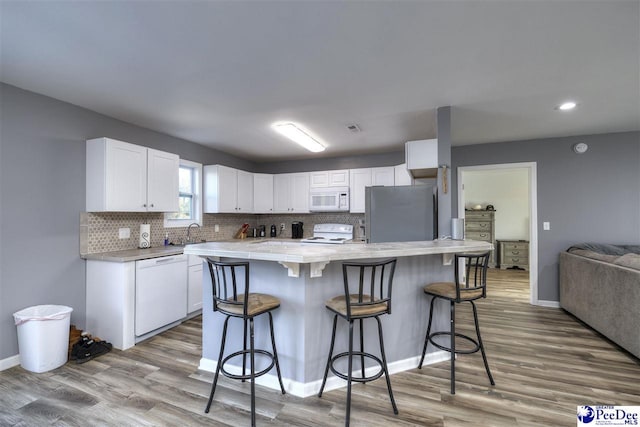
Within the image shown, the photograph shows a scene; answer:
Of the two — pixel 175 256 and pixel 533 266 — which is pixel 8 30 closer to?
pixel 175 256

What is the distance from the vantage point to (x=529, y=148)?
14.0 ft

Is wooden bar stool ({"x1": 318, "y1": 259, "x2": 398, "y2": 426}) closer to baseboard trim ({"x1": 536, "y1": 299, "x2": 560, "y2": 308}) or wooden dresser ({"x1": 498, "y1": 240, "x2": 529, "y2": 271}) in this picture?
baseboard trim ({"x1": 536, "y1": 299, "x2": 560, "y2": 308})

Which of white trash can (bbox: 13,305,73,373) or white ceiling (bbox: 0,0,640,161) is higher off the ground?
white ceiling (bbox: 0,0,640,161)

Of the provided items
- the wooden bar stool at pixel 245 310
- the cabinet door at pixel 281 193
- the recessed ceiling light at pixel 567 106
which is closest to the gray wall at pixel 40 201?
the wooden bar stool at pixel 245 310

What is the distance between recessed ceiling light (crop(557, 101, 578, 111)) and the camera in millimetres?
2869

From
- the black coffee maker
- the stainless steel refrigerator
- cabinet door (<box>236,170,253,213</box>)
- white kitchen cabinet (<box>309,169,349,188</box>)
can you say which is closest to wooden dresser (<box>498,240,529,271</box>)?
white kitchen cabinet (<box>309,169,349,188</box>)

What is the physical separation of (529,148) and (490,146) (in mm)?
525

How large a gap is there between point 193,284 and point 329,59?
10.0ft

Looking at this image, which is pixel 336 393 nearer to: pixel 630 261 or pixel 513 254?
pixel 630 261

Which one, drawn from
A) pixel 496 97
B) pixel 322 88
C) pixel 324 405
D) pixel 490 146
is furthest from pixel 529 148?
pixel 324 405

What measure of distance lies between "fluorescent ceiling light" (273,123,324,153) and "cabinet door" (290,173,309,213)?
2.72ft

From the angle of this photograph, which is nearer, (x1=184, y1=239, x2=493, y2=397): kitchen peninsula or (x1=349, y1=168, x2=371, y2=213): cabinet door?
(x1=184, y1=239, x2=493, y2=397): kitchen peninsula

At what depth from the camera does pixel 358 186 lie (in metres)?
4.79

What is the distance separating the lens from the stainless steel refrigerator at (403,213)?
9.40ft
